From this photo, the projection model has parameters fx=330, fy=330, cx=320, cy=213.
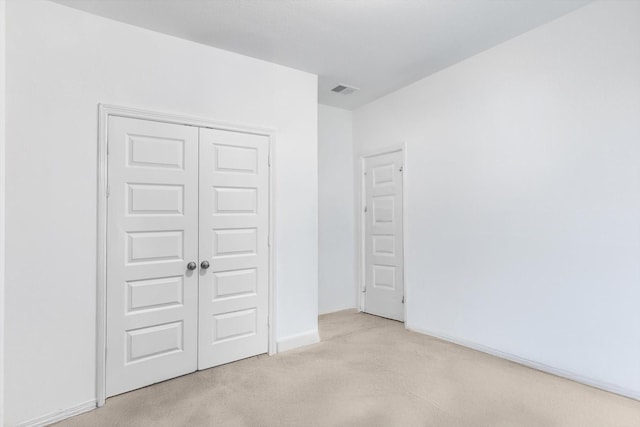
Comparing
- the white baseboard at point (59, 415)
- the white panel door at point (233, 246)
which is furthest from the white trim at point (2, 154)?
the white panel door at point (233, 246)

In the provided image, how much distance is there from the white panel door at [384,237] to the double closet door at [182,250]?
5.81 ft

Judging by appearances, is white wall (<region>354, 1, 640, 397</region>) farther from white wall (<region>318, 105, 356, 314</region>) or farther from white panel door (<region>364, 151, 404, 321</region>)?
white wall (<region>318, 105, 356, 314</region>)

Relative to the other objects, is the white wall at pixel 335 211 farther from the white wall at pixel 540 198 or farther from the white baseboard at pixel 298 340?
the white wall at pixel 540 198

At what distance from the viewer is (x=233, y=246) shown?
119 inches

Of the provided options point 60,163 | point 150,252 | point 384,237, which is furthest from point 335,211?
point 60,163

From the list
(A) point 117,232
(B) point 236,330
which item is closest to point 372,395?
(B) point 236,330

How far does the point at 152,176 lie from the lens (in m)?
2.62

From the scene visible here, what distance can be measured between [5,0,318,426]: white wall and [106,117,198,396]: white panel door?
0.14 m

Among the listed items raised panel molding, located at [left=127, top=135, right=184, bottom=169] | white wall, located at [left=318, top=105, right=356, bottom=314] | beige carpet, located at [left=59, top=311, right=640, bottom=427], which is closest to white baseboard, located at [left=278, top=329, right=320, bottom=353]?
beige carpet, located at [left=59, top=311, right=640, bottom=427]

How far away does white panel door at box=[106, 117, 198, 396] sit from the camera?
97.1 inches

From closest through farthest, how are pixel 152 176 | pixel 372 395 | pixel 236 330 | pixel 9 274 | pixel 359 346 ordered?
1. pixel 9 274
2. pixel 372 395
3. pixel 152 176
4. pixel 236 330
5. pixel 359 346

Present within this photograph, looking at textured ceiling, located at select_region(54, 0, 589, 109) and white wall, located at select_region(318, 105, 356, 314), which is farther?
white wall, located at select_region(318, 105, 356, 314)

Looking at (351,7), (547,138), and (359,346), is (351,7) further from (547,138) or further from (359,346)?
(359,346)

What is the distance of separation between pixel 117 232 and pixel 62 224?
33cm
